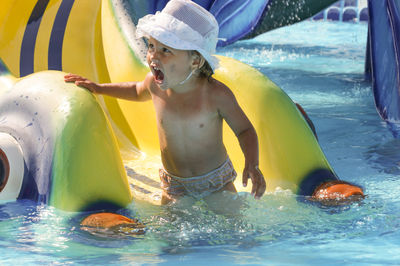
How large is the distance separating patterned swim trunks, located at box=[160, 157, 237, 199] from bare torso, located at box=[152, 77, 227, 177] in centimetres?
2

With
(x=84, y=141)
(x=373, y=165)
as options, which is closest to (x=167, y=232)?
(x=84, y=141)

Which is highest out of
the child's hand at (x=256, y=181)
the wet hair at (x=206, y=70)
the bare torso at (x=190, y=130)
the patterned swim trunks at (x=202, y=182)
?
the wet hair at (x=206, y=70)

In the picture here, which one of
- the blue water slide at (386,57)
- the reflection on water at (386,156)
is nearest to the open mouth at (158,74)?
the reflection on water at (386,156)

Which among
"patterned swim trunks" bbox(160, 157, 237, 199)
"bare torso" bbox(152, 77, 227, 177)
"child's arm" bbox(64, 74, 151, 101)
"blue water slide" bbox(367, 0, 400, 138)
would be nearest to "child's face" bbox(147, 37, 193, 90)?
"bare torso" bbox(152, 77, 227, 177)

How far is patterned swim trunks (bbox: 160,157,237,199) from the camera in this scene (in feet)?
7.64

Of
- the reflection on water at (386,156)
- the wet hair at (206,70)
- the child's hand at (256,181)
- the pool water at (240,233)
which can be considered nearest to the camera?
the pool water at (240,233)

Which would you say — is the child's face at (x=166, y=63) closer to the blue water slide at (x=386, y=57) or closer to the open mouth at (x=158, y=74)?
the open mouth at (x=158, y=74)

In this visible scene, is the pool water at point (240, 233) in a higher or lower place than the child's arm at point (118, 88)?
lower

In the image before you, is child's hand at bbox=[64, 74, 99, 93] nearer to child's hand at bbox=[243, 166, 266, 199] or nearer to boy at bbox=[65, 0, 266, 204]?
boy at bbox=[65, 0, 266, 204]

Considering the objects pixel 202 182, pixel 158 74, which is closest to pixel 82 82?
pixel 158 74

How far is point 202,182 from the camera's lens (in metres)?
2.33

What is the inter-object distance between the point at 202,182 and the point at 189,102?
295mm

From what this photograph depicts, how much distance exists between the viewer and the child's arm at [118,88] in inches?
92.5

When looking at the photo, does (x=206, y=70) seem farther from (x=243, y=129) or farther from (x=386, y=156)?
(x=386, y=156)
